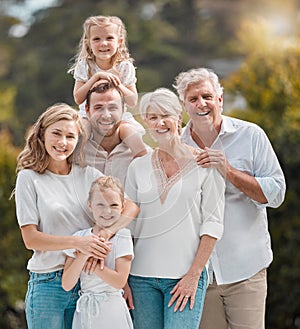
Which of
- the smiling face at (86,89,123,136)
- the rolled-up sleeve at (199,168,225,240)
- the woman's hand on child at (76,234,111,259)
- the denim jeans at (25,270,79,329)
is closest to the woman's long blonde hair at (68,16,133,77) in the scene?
the smiling face at (86,89,123,136)

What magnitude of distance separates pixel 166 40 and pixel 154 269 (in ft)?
61.0

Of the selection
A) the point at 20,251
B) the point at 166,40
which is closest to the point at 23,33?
the point at 166,40

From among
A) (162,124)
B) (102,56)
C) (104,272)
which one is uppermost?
(102,56)

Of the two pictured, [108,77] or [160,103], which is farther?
[108,77]

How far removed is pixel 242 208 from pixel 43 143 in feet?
3.01

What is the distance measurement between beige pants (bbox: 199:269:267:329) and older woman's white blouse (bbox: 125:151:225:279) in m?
0.42

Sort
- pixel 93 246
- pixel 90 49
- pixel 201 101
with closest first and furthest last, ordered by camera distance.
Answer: pixel 93 246, pixel 201 101, pixel 90 49

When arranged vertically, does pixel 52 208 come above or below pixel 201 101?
below

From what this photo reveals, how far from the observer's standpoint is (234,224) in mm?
3559

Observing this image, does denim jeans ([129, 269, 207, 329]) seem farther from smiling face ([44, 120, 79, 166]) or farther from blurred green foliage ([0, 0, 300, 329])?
blurred green foliage ([0, 0, 300, 329])

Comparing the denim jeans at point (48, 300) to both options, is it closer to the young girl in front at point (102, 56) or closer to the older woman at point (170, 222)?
the older woman at point (170, 222)

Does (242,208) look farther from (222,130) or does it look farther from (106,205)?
(106,205)

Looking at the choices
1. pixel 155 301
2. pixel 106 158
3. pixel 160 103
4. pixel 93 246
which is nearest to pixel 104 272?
pixel 93 246

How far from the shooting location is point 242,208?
3562mm
